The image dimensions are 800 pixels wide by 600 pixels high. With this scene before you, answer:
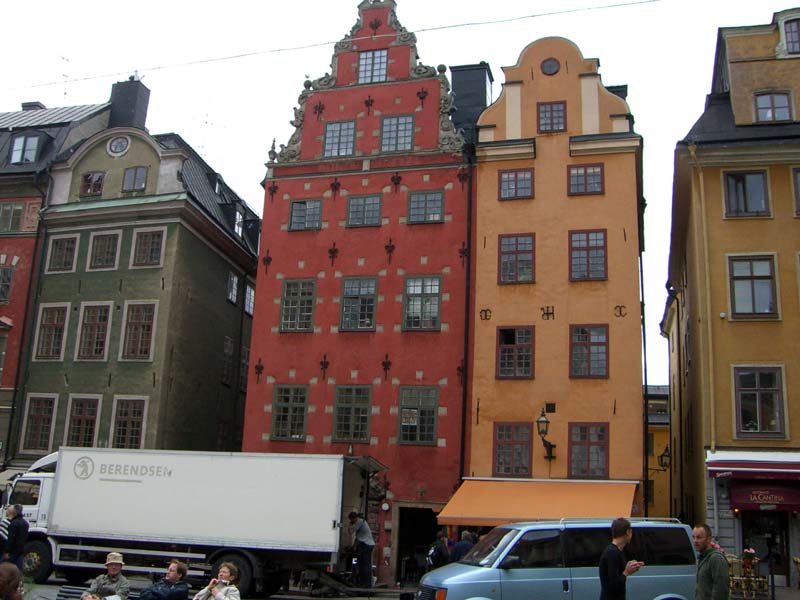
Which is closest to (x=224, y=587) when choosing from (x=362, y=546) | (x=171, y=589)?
(x=171, y=589)

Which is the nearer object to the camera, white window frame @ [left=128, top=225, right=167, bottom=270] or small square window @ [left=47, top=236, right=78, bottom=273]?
white window frame @ [left=128, top=225, right=167, bottom=270]

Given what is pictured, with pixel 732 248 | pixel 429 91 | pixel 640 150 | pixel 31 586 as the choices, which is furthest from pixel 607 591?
pixel 429 91

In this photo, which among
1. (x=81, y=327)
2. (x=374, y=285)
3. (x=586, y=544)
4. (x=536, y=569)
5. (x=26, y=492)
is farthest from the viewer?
(x=81, y=327)

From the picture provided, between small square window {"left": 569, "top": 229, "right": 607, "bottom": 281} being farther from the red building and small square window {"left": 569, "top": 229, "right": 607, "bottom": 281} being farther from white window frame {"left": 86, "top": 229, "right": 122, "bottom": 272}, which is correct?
white window frame {"left": 86, "top": 229, "right": 122, "bottom": 272}

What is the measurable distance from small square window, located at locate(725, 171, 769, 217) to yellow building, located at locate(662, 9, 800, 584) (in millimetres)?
29

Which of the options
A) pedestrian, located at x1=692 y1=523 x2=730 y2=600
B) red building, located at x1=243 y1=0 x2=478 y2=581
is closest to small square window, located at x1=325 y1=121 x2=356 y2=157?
red building, located at x1=243 y1=0 x2=478 y2=581

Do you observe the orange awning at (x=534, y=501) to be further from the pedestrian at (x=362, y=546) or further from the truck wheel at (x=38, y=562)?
the truck wheel at (x=38, y=562)

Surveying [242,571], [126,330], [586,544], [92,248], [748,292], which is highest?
[92,248]

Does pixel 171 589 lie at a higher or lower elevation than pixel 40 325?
lower

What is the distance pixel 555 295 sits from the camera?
84.4 ft

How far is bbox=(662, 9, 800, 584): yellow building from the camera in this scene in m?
22.3

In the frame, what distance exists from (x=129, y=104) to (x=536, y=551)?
29.7m

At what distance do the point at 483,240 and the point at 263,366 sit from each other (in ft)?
27.3

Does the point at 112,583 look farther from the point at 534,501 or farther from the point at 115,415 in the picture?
the point at 115,415
